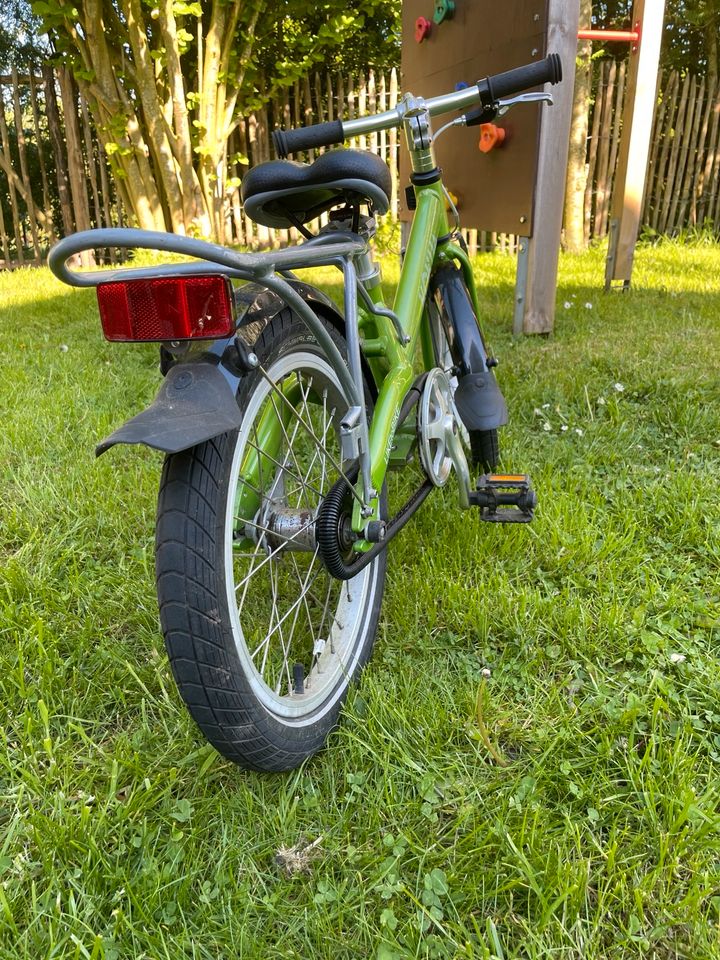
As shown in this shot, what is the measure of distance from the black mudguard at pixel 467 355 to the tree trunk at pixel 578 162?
5.17 m

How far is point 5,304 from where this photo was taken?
16.6 ft

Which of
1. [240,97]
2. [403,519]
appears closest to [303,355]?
[403,519]

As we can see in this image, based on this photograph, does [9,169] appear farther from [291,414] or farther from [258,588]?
[291,414]

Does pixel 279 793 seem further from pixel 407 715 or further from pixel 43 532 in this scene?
pixel 43 532

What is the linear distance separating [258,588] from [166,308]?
1.04 m

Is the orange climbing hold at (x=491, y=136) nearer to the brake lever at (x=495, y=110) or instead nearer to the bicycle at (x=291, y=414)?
the bicycle at (x=291, y=414)

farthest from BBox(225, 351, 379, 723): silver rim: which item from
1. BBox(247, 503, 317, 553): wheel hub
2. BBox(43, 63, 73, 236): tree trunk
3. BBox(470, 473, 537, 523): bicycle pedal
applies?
BBox(43, 63, 73, 236): tree trunk

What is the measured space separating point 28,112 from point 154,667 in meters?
8.26

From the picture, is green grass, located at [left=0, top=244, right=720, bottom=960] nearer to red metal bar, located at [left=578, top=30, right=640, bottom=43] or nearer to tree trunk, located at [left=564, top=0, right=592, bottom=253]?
red metal bar, located at [left=578, top=30, right=640, bottom=43]

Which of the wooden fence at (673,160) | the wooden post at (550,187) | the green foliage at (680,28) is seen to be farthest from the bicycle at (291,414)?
the green foliage at (680,28)

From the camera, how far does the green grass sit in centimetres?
106

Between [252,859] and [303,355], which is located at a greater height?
[303,355]

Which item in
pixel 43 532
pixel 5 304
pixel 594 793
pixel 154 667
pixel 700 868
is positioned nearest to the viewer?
pixel 700 868

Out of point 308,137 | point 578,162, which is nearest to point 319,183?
point 308,137
